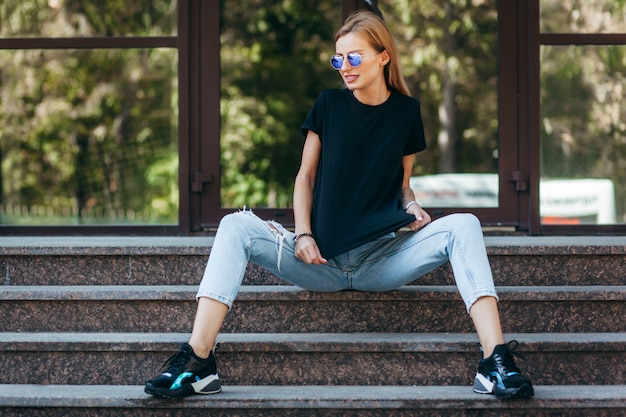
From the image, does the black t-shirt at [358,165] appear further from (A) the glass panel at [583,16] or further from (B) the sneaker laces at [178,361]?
(A) the glass panel at [583,16]

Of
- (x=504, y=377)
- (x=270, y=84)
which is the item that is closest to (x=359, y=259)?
(x=504, y=377)

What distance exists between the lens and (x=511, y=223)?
455 centimetres

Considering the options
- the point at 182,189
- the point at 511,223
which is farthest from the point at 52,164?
the point at 511,223

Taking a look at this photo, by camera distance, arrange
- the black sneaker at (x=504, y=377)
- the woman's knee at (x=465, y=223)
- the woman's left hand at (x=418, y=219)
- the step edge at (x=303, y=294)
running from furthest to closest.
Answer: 1. the step edge at (x=303, y=294)
2. the woman's left hand at (x=418, y=219)
3. the woman's knee at (x=465, y=223)
4. the black sneaker at (x=504, y=377)

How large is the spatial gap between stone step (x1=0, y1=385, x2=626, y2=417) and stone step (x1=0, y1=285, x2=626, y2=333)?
402mm

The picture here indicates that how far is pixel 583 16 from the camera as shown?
5160mm

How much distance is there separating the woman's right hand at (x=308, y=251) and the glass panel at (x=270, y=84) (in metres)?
3.57

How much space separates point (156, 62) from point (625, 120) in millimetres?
3223

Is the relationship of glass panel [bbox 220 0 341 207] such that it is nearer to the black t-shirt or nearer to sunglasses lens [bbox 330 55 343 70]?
the black t-shirt

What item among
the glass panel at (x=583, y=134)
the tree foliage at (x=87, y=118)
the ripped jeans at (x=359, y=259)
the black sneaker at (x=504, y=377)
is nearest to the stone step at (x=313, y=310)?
the ripped jeans at (x=359, y=259)

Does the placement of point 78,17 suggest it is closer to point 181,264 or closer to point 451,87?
point 451,87

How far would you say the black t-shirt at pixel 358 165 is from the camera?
10.1ft

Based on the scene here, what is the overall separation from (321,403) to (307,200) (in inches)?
30.5

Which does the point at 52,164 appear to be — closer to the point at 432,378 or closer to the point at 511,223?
the point at 511,223
